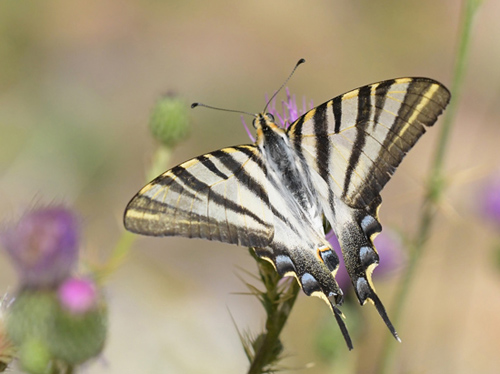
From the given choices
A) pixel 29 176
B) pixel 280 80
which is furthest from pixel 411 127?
pixel 280 80

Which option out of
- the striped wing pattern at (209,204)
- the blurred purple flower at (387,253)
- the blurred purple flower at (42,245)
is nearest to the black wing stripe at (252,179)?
the striped wing pattern at (209,204)

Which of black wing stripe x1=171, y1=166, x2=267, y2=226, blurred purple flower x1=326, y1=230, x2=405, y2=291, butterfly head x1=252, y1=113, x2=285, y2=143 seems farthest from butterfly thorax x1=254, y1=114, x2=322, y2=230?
blurred purple flower x1=326, y1=230, x2=405, y2=291

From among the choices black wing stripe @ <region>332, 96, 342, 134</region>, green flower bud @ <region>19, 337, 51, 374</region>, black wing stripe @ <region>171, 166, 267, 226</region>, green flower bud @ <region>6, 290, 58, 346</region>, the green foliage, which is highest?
black wing stripe @ <region>332, 96, 342, 134</region>

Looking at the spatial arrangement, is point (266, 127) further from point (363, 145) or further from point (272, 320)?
point (272, 320)

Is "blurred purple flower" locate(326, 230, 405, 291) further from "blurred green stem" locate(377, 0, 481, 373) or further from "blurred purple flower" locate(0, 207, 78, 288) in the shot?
"blurred purple flower" locate(0, 207, 78, 288)

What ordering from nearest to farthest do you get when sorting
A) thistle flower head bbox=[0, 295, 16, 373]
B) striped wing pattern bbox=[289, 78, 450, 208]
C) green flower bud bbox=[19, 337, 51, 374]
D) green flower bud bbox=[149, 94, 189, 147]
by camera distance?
green flower bud bbox=[19, 337, 51, 374] → thistle flower head bbox=[0, 295, 16, 373] → striped wing pattern bbox=[289, 78, 450, 208] → green flower bud bbox=[149, 94, 189, 147]

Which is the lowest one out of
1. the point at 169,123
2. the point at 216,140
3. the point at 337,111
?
the point at 216,140

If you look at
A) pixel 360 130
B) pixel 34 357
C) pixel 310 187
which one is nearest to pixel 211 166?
pixel 310 187
